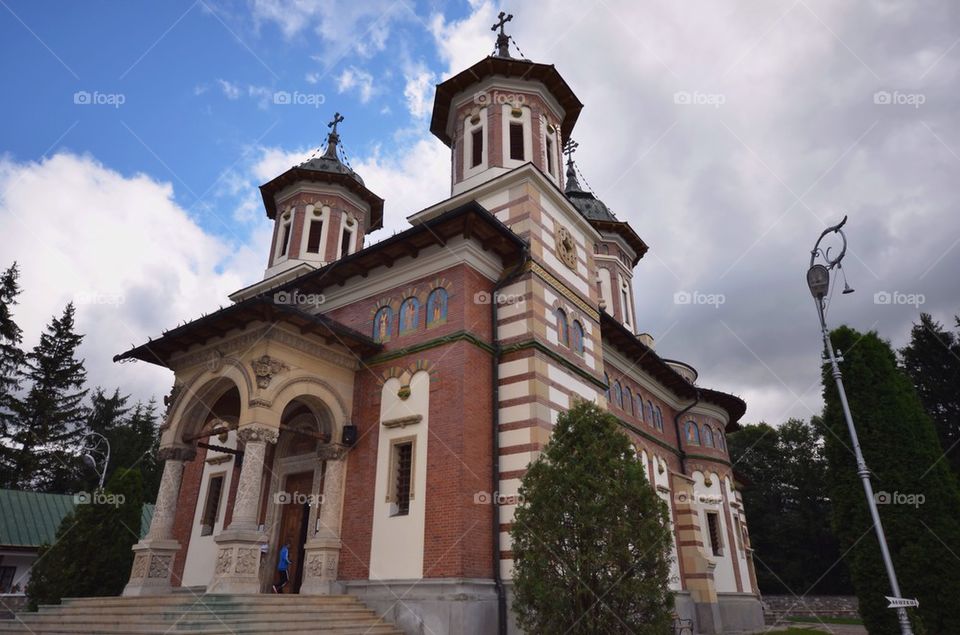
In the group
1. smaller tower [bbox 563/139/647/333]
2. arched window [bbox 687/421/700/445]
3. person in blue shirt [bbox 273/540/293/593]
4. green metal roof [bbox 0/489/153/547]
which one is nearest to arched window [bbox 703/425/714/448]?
arched window [bbox 687/421/700/445]

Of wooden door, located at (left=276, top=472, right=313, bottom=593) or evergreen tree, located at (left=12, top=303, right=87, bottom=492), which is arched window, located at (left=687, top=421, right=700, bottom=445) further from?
evergreen tree, located at (left=12, top=303, right=87, bottom=492)

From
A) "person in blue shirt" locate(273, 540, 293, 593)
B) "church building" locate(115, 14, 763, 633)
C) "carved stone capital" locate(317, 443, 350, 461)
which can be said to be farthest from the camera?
"person in blue shirt" locate(273, 540, 293, 593)

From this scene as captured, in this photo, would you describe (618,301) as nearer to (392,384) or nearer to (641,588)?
(392,384)

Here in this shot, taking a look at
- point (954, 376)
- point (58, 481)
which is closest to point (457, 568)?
point (954, 376)

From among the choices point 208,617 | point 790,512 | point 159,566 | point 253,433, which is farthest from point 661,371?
point 790,512

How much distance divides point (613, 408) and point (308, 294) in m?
10.8

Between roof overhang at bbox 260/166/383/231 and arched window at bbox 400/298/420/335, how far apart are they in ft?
34.6

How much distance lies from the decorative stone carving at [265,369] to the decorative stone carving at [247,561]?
3.25 m

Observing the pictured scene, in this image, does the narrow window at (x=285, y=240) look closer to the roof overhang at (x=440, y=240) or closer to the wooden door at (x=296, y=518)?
the roof overhang at (x=440, y=240)

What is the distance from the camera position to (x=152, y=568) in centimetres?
1311

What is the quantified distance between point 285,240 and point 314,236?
3.79 feet

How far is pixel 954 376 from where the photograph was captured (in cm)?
2875

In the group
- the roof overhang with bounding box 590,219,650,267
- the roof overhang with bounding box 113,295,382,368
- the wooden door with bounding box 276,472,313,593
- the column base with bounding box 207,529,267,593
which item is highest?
the roof overhang with bounding box 590,219,650,267

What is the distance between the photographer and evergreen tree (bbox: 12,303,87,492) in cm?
3459
